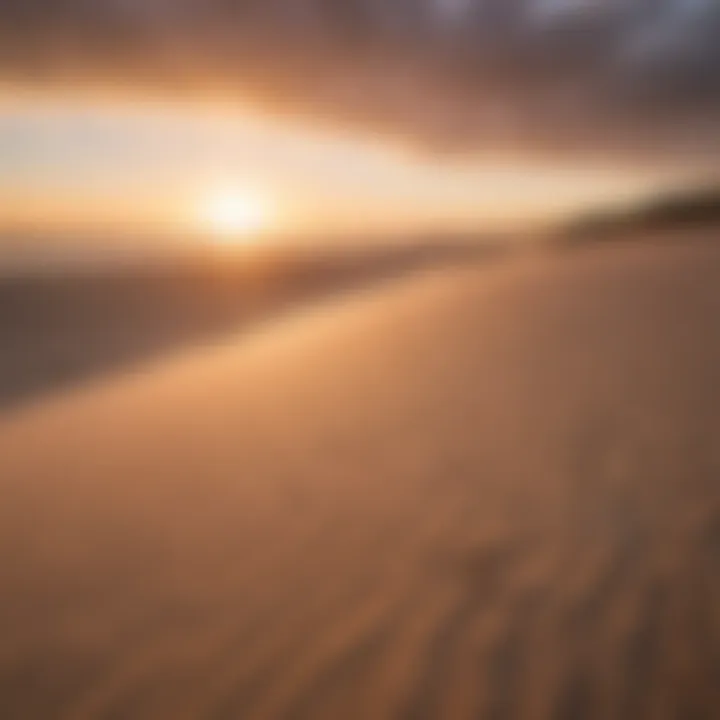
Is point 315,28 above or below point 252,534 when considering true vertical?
above

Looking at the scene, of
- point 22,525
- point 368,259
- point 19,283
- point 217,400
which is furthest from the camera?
point 368,259

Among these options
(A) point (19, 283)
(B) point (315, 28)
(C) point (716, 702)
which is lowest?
(C) point (716, 702)

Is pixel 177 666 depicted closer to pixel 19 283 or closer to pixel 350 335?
pixel 350 335

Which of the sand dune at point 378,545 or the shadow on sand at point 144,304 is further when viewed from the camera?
the shadow on sand at point 144,304

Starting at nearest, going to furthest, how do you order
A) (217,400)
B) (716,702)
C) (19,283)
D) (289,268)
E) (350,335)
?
(716,702) → (217,400) → (350,335) → (19,283) → (289,268)

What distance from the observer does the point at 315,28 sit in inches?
275

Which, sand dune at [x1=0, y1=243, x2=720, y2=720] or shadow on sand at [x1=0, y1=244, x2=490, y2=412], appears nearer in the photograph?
sand dune at [x1=0, y1=243, x2=720, y2=720]

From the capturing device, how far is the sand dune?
1.91 meters

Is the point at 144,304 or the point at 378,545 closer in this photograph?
the point at 378,545

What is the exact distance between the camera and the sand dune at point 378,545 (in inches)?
75.2

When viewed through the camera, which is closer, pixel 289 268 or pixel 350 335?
pixel 350 335

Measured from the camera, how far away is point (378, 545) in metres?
2.66

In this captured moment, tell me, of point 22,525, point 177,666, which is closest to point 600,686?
point 177,666

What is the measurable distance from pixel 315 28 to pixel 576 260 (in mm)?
7054
